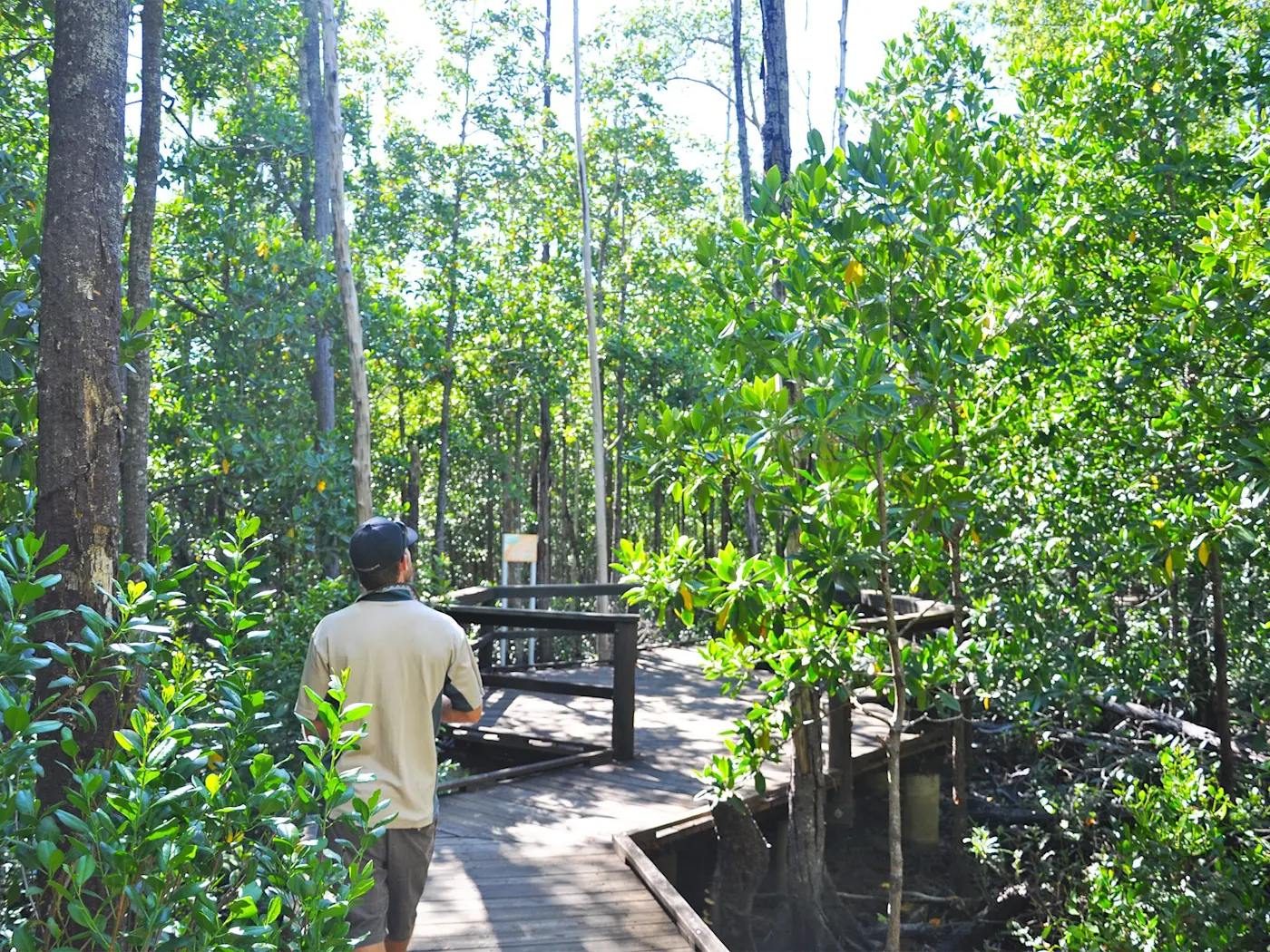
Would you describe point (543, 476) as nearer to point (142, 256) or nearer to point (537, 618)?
point (537, 618)

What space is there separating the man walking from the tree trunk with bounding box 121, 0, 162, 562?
3.83 meters

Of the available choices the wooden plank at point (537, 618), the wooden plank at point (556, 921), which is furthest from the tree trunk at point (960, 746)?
the wooden plank at point (556, 921)

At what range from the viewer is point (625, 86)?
20.6m

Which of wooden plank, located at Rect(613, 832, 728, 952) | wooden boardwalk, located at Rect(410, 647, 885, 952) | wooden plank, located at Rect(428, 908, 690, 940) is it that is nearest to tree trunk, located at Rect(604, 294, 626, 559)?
wooden boardwalk, located at Rect(410, 647, 885, 952)

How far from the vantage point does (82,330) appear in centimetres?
305

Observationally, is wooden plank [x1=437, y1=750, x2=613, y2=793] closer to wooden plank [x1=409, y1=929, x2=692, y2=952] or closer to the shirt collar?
wooden plank [x1=409, y1=929, x2=692, y2=952]

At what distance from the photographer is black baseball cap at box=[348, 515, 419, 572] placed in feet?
10.3

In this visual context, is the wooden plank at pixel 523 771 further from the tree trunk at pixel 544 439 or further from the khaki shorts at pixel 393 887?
the tree trunk at pixel 544 439

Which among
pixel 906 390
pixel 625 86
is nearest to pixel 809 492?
pixel 906 390

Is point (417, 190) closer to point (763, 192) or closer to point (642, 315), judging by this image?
point (642, 315)

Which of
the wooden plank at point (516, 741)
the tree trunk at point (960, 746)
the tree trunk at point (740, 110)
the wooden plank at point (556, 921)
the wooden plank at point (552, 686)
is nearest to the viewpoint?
the wooden plank at point (556, 921)

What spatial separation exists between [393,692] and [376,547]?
0.41 meters

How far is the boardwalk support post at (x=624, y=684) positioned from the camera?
23.5 ft

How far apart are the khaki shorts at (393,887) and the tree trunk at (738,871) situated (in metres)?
2.99
